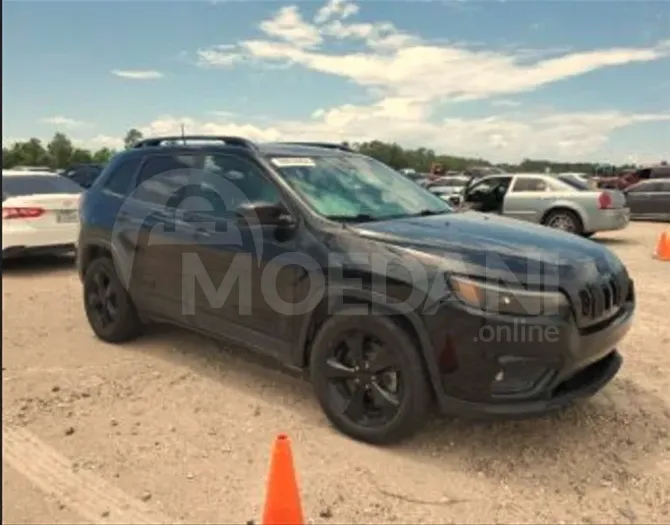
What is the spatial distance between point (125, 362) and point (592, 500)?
3.50 metres

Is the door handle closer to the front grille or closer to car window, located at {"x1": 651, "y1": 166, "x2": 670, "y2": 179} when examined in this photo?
the front grille

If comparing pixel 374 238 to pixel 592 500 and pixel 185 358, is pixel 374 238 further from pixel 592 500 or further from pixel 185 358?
pixel 185 358

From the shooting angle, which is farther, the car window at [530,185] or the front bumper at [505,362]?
the car window at [530,185]

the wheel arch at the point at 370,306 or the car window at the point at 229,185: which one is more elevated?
the car window at the point at 229,185

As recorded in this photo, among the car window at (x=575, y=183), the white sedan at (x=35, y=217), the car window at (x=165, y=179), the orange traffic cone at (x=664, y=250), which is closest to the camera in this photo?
the car window at (x=165, y=179)

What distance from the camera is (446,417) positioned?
160 inches

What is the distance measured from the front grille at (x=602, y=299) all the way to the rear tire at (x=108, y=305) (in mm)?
3577

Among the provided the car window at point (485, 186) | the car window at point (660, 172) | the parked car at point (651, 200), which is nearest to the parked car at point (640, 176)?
the car window at point (660, 172)

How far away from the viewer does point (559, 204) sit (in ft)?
43.5

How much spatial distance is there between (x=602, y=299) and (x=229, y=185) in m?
2.51

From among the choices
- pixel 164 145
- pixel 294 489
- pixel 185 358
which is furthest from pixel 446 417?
pixel 164 145

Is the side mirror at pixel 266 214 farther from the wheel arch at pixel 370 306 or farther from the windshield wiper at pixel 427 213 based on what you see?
the windshield wiper at pixel 427 213

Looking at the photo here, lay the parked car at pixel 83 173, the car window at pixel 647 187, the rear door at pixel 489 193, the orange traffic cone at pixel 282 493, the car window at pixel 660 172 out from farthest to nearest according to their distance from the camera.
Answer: the car window at pixel 660 172
the parked car at pixel 83 173
the car window at pixel 647 187
the rear door at pixel 489 193
the orange traffic cone at pixel 282 493

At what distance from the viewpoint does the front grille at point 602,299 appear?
3.40 m
